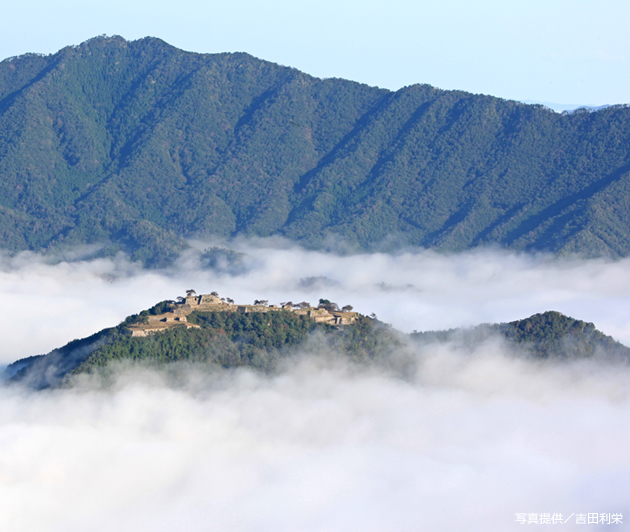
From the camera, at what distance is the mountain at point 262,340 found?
560ft

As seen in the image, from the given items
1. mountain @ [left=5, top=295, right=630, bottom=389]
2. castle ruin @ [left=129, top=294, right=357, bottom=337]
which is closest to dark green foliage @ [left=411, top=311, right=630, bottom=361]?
mountain @ [left=5, top=295, right=630, bottom=389]

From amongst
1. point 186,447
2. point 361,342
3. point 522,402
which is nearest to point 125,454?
point 186,447

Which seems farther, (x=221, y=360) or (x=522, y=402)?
(x=522, y=402)

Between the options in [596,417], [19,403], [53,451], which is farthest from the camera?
[596,417]

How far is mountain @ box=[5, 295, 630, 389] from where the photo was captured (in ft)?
560

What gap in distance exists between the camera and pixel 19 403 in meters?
172

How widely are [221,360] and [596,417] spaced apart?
47.5 meters

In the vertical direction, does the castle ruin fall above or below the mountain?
above

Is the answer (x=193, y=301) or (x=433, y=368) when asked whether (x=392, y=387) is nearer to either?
(x=433, y=368)

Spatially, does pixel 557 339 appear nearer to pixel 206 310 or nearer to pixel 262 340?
pixel 262 340

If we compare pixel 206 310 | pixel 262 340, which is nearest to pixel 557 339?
pixel 262 340

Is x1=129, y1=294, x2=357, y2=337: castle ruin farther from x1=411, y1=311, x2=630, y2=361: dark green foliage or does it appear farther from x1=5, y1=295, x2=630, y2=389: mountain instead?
x1=411, y1=311, x2=630, y2=361: dark green foliage

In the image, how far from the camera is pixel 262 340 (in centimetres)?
18062

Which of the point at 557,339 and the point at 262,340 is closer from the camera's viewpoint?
the point at 262,340
